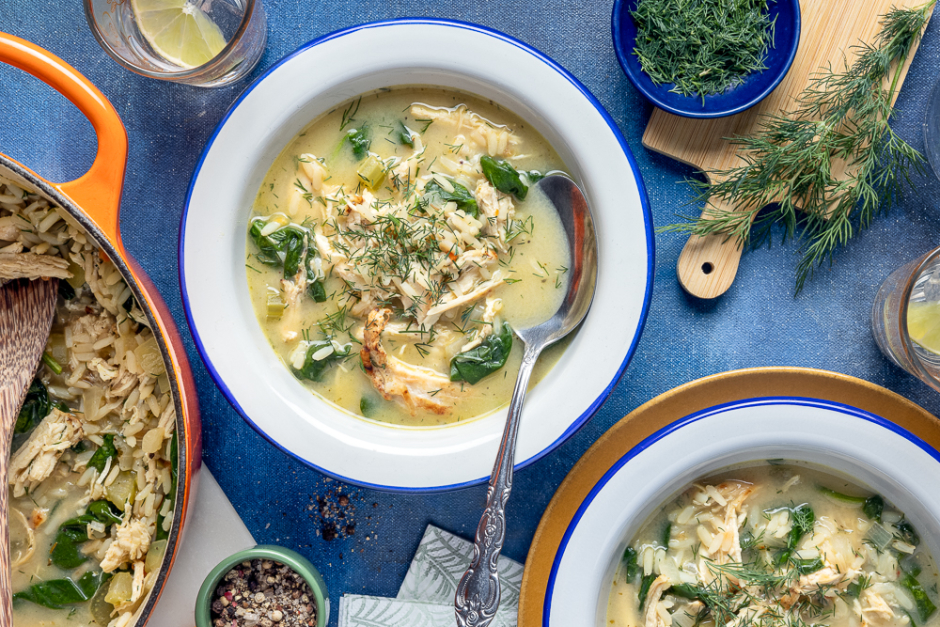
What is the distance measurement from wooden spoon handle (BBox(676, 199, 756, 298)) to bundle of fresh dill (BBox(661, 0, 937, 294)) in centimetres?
3

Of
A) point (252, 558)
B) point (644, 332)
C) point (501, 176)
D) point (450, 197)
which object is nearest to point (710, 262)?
point (644, 332)

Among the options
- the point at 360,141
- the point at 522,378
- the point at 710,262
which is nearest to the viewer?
the point at 522,378

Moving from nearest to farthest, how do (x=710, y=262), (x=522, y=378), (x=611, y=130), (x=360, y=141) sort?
(x=611, y=130), (x=522, y=378), (x=360, y=141), (x=710, y=262)

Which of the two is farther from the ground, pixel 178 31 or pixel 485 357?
pixel 178 31

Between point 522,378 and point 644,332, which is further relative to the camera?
point 644,332

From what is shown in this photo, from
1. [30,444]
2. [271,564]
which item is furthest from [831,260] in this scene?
[30,444]

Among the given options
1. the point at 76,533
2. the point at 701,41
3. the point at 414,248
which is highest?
the point at 701,41

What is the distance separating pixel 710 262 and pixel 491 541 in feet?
4.28

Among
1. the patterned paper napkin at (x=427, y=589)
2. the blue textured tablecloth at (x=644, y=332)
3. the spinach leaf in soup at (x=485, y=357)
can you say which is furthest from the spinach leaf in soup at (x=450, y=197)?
the patterned paper napkin at (x=427, y=589)

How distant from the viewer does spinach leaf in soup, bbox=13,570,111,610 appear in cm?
249

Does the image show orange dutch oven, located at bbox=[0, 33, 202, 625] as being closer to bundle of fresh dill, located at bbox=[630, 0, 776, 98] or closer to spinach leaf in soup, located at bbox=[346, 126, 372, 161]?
spinach leaf in soup, located at bbox=[346, 126, 372, 161]

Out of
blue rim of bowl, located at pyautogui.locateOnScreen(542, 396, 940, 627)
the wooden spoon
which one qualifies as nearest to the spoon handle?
blue rim of bowl, located at pyautogui.locateOnScreen(542, 396, 940, 627)

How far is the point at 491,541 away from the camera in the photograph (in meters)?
2.23

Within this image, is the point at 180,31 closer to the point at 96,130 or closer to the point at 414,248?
the point at 96,130
